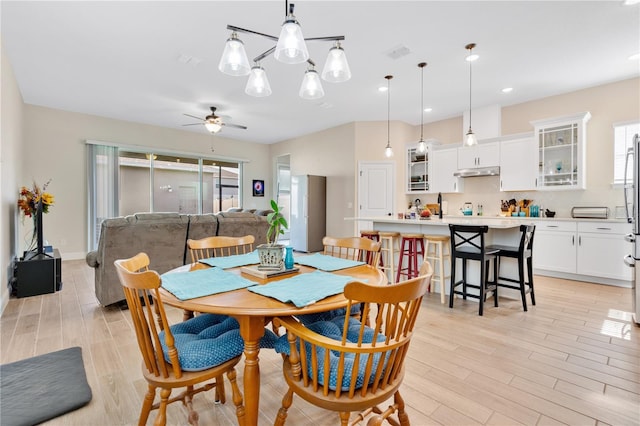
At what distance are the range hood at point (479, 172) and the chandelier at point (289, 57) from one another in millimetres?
4434

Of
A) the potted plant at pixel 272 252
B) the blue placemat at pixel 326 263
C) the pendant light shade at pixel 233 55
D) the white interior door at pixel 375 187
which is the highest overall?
the pendant light shade at pixel 233 55

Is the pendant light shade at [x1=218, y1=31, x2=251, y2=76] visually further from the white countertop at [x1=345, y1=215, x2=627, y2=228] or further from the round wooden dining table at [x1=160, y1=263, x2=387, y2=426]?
the white countertop at [x1=345, y1=215, x2=627, y2=228]

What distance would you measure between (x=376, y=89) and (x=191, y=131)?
4869mm

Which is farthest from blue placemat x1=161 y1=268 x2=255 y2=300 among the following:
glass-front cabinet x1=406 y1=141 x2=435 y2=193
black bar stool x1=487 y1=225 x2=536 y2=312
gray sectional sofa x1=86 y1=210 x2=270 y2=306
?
glass-front cabinet x1=406 y1=141 x2=435 y2=193

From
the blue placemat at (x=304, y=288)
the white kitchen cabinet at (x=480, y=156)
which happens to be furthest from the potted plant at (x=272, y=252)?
the white kitchen cabinet at (x=480, y=156)

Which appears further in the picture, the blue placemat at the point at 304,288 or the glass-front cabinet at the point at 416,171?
the glass-front cabinet at the point at 416,171

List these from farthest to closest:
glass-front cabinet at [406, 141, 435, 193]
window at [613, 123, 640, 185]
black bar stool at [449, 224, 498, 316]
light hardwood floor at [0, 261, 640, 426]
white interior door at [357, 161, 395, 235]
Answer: white interior door at [357, 161, 395, 235], glass-front cabinet at [406, 141, 435, 193], window at [613, 123, 640, 185], black bar stool at [449, 224, 498, 316], light hardwood floor at [0, 261, 640, 426]

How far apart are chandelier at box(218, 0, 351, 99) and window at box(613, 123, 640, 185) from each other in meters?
4.85

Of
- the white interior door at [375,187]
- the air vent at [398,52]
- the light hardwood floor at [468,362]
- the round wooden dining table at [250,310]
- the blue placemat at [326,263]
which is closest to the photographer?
the round wooden dining table at [250,310]

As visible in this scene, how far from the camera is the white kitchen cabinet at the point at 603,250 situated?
13.3ft

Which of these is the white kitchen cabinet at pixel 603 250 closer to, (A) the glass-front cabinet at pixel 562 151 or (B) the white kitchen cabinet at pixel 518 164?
(A) the glass-front cabinet at pixel 562 151

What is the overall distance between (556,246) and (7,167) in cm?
752

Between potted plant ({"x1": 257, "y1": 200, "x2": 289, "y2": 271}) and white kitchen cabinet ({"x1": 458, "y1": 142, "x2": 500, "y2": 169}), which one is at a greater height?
white kitchen cabinet ({"x1": 458, "y1": 142, "x2": 500, "y2": 169})

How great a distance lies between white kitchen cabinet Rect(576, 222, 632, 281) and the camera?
404cm
